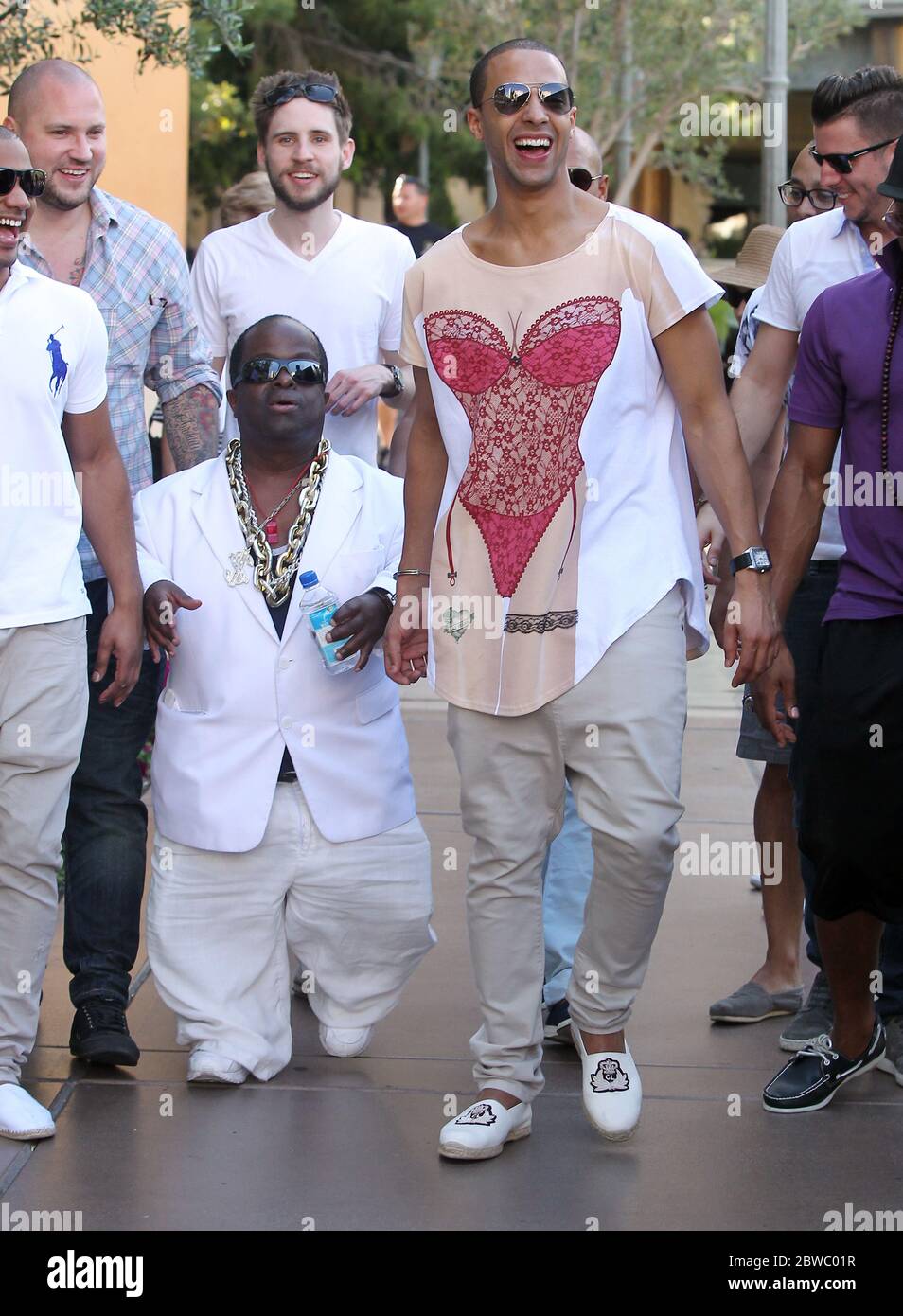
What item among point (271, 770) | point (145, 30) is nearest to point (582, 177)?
point (271, 770)

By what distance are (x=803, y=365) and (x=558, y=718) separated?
3.07 ft

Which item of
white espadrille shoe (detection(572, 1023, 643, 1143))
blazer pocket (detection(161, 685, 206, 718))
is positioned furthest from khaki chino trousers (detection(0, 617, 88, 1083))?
white espadrille shoe (detection(572, 1023, 643, 1143))

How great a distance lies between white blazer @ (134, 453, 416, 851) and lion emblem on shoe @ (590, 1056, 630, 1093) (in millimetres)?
816

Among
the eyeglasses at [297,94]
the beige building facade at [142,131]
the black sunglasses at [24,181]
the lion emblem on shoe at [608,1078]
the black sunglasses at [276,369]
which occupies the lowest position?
the lion emblem on shoe at [608,1078]

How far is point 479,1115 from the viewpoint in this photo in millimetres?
3852

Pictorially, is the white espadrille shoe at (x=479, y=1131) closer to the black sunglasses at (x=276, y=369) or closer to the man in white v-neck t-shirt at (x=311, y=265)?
the black sunglasses at (x=276, y=369)

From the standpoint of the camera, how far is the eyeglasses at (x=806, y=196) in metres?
5.10

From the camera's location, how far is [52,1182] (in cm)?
370

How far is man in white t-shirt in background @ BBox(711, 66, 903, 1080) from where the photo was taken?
13.6 feet

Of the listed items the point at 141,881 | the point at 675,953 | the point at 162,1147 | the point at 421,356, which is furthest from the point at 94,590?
the point at 675,953

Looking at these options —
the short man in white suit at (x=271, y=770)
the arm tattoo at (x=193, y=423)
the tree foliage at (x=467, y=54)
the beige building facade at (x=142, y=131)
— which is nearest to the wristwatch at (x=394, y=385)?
the arm tattoo at (x=193, y=423)

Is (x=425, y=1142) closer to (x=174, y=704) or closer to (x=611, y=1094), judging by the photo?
(x=611, y=1094)

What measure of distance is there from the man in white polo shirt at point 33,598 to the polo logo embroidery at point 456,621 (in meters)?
A: 0.81

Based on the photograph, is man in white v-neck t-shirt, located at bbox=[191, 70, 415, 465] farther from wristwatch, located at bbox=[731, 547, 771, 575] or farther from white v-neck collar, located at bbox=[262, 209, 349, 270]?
wristwatch, located at bbox=[731, 547, 771, 575]
